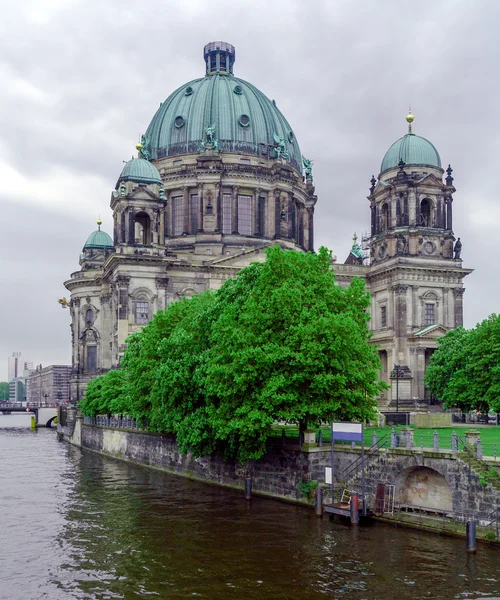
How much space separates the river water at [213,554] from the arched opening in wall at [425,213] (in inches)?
2148

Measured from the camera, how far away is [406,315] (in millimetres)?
89688

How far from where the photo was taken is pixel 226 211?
330 ft

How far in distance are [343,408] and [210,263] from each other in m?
50.4

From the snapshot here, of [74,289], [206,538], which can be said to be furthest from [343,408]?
[74,289]

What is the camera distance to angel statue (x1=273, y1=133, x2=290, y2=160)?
104450 millimetres

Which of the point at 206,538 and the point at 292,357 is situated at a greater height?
the point at 292,357

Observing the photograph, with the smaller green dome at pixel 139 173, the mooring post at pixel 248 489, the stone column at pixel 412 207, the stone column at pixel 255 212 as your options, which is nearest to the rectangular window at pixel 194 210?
the stone column at pixel 255 212

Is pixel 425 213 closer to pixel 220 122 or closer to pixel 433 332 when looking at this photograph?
pixel 433 332

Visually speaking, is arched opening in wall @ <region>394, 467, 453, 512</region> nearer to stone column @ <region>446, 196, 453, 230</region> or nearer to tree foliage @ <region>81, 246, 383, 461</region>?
tree foliage @ <region>81, 246, 383, 461</region>

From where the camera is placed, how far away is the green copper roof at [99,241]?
120 metres

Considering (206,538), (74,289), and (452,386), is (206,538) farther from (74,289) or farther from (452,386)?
(74,289)

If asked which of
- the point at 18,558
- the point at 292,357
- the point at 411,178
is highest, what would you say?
the point at 411,178

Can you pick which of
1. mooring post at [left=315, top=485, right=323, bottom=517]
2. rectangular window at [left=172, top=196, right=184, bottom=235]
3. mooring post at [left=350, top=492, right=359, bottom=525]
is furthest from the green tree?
rectangular window at [left=172, top=196, right=184, bottom=235]

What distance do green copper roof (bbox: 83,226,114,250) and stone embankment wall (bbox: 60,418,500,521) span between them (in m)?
65.8
